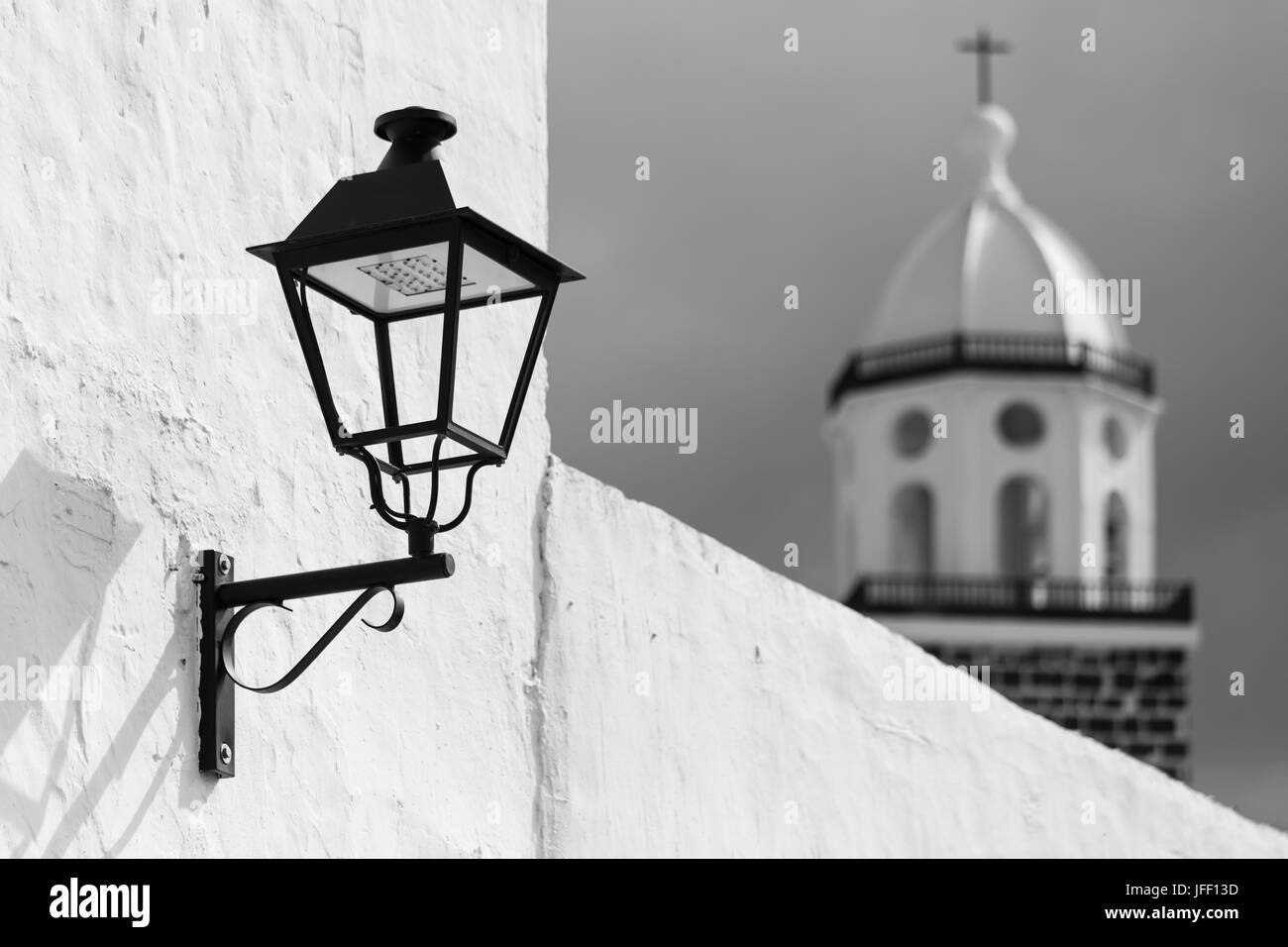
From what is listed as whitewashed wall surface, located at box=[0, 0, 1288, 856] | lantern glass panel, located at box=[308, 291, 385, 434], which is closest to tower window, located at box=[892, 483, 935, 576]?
whitewashed wall surface, located at box=[0, 0, 1288, 856]

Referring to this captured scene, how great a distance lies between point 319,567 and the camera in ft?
15.2

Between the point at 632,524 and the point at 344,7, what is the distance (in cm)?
133

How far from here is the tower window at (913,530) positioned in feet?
104

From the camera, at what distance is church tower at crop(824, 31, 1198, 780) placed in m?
29.9

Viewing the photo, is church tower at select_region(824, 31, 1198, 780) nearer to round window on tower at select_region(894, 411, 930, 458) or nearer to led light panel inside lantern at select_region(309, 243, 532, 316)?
round window on tower at select_region(894, 411, 930, 458)

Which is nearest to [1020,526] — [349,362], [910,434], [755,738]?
[910,434]

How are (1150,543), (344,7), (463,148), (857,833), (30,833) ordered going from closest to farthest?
(30,833) → (344,7) → (463,148) → (857,833) → (1150,543)

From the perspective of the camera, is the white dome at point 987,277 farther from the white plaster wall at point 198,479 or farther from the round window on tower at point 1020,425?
the white plaster wall at point 198,479

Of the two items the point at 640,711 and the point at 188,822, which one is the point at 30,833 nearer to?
the point at 188,822

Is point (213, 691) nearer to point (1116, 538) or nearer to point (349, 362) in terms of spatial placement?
point (349, 362)

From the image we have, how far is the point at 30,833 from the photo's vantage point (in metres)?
3.83

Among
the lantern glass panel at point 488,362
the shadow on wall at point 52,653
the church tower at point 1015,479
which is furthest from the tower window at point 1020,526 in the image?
the shadow on wall at point 52,653
